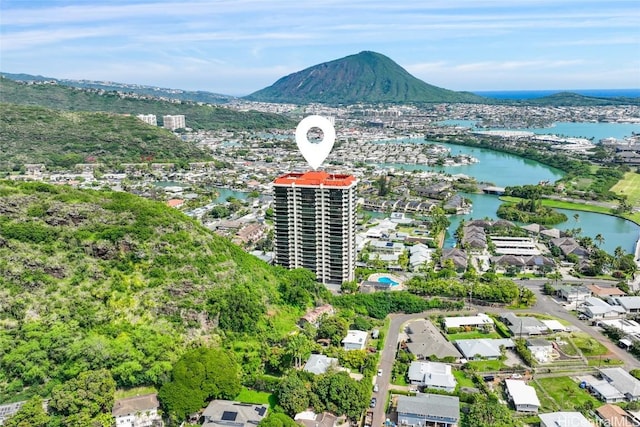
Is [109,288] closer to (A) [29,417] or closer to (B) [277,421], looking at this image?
(A) [29,417]

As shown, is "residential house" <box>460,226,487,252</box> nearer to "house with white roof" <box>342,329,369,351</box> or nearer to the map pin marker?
the map pin marker

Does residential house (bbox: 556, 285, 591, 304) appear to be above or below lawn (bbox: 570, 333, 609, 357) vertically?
above

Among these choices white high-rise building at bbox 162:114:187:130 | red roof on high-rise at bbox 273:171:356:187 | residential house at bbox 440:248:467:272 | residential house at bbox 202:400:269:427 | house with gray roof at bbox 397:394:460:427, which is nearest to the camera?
residential house at bbox 202:400:269:427

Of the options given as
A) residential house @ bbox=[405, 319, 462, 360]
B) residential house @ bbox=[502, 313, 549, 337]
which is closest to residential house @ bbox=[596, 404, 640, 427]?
residential house @ bbox=[405, 319, 462, 360]

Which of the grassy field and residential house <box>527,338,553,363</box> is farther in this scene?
the grassy field

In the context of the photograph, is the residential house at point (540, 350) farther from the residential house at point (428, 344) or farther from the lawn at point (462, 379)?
the lawn at point (462, 379)

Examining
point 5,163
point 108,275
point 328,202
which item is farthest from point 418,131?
point 108,275
